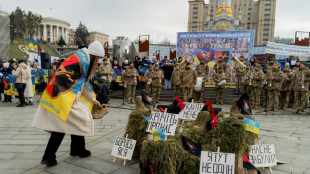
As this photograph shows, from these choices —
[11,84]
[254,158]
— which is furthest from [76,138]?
[11,84]

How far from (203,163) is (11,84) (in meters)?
11.3

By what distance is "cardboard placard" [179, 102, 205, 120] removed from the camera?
509cm

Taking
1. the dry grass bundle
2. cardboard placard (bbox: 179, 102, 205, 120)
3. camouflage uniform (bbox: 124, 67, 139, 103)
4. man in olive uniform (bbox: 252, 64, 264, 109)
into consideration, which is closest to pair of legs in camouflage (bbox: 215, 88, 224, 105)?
man in olive uniform (bbox: 252, 64, 264, 109)

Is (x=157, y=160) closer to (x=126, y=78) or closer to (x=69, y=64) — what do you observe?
(x=69, y=64)

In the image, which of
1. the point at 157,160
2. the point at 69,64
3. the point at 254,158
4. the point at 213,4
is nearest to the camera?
the point at 157,160

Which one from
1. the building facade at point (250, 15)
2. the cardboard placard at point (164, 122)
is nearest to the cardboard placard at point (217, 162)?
the cardboard placard at point (164, 122)

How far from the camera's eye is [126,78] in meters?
12.4

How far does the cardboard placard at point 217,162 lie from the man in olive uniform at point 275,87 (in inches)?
352

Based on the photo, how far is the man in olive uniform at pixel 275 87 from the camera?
11086 mm

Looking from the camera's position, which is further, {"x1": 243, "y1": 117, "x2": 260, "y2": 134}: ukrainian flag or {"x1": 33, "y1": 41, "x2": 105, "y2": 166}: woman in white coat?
{"x1": 33, "y1": 41, "x2": 105, "y2": 166}: woman in white coat

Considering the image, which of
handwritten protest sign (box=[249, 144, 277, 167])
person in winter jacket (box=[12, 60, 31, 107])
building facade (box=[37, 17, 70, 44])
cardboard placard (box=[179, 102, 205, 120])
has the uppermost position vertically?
building facade (box=[37, 17, 70, 44])

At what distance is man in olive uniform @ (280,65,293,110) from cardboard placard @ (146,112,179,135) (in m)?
9.26

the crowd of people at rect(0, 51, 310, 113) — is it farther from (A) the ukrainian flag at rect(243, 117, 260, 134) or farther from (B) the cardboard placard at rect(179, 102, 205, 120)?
(A) the ukrainian flag at rect(243, 117, 260, 134)

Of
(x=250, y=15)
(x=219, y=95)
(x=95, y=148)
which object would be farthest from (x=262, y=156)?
(x=250, y=15)
